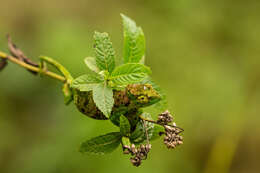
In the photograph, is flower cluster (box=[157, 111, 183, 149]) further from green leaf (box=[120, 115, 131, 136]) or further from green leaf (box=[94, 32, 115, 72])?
green leaf (box=[94, 32, 115, 72])

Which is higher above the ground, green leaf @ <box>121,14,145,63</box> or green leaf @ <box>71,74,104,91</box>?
A: green leaf @ <box>121,14,145,63</box>

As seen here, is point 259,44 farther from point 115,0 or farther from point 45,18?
point 45,18

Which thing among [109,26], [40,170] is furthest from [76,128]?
[109,26]

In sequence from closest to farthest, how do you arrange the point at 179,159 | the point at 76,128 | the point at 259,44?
the point at 76,128 < the point at 179,159 < the point at 259,44

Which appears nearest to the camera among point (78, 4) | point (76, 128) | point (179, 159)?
point (76, 128)

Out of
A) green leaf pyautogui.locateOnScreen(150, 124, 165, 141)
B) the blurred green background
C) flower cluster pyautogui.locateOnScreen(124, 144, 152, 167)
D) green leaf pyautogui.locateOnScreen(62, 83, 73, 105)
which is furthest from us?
the blurred green background

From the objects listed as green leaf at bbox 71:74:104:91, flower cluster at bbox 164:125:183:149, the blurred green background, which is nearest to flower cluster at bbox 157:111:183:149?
flower cluster at bbox 164:125:183:149

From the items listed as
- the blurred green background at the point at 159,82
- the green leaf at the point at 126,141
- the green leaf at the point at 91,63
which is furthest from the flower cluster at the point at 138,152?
the blurred green background at the point at 159,82
